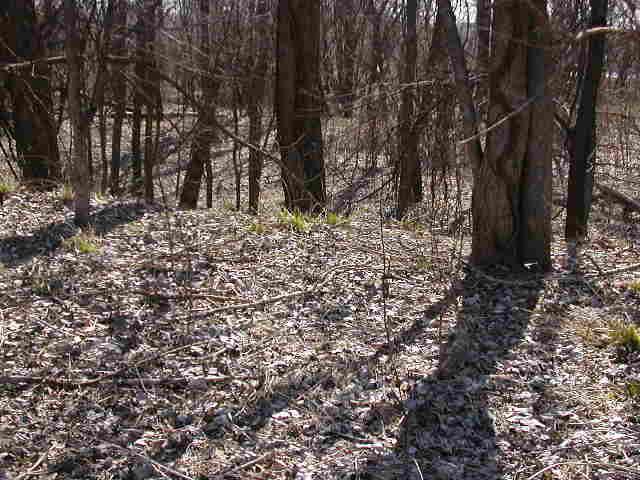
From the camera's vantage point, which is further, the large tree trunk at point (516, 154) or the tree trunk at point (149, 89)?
the tree trunk at point (149, 89)

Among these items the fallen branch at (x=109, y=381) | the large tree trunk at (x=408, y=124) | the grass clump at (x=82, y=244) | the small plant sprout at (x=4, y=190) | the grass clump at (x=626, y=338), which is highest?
the large tree trunk at (x=408, y=124)

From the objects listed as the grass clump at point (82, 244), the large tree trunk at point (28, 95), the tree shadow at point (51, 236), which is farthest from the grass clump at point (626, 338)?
the large tree trunk at point (28, 95)

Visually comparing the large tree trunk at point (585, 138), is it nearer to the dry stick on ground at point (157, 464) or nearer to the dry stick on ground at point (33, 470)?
the dry stick on ground at point (157, 464)

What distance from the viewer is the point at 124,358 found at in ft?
13.0

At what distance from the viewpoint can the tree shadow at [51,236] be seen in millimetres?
5273

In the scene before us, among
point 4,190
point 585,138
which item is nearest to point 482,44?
point 585,138

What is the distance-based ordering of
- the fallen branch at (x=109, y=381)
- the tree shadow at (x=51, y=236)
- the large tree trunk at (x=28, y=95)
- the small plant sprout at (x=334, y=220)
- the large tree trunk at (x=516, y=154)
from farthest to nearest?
the large tree trunk at (x=28, y=95) < the small plant sprout at (x=334, y=220) < the tree shadow at (x=51, y=236) < the large tree trunk at (x=516, y=154) < the fallen branch at (x=109, y=381)

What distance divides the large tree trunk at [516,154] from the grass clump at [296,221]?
5.07 feet

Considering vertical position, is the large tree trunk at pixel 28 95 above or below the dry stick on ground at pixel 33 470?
above

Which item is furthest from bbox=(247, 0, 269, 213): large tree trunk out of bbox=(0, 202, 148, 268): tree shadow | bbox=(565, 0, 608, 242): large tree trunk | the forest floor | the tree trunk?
the forest floor

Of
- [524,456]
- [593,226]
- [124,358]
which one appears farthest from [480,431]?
[593,226]

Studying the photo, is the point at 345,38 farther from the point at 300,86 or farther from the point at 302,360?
the point at 302,360

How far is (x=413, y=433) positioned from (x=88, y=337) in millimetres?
1976

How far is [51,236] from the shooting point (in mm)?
5648
